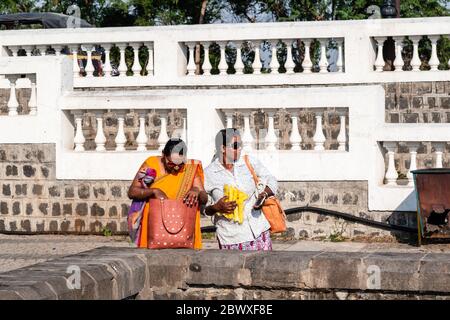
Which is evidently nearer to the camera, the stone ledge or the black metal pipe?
the stone ledge

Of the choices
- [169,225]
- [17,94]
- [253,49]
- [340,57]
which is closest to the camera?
[169,225]

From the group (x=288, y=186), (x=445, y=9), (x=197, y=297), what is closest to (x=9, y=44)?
(x=288, y=186)

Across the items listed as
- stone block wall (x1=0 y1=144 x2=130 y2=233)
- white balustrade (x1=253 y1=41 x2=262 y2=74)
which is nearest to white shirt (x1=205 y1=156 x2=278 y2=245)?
stone block wall (x1=0 y1=144 x2=130 y2=233)

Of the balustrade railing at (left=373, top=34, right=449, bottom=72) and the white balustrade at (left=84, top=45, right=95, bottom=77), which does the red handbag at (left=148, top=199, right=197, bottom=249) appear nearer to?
the balustrade railing at (left=373, top=34, right=449, bottom=72)

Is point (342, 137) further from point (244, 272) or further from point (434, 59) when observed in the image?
point (244, 272)

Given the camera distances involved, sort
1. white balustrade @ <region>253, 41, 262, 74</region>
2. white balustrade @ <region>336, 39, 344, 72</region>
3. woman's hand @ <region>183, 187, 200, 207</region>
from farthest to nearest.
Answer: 1. white balustrade @ <region>253, 41, 262, 74</region>
2. white balustrade @ <region>336, 39, 344, 72</region>
3. woman's hand @ <region>183, 187, 200, 207</region>

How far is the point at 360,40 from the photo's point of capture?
63.9 feet

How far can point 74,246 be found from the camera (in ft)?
53.6

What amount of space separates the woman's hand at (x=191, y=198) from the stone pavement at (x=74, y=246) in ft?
9.60

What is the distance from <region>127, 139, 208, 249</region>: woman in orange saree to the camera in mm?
12188

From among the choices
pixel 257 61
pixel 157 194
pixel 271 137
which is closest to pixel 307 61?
pixel 257 61

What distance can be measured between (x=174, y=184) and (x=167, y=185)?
0.06 meters

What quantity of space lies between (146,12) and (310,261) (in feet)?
55.1

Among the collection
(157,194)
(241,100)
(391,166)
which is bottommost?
(157,194)
